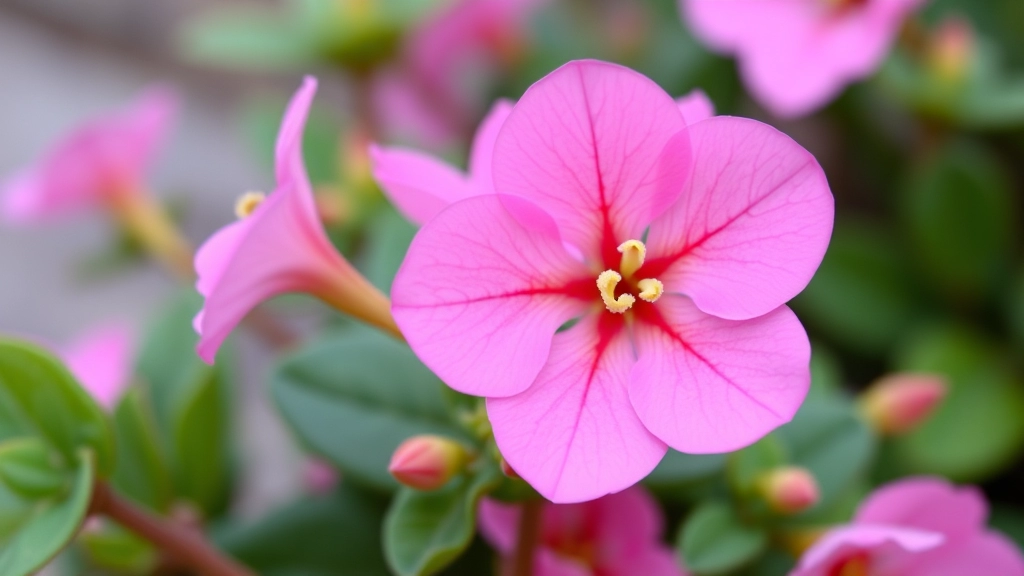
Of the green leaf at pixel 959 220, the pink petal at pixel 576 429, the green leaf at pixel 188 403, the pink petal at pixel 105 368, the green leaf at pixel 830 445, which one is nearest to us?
the pink petal at pixel 576 429

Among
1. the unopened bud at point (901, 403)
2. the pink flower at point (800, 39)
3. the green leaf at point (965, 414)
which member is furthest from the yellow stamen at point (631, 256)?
the green leaf at point (965, 414)

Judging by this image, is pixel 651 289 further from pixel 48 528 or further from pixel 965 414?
pixel 965 414

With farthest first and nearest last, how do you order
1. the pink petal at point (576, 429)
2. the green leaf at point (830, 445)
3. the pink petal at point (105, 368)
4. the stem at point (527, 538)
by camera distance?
1. the pink petal at point (105, 368)
2. the green leaf at point (830, 445)
3. the stem at point (527, 538)
4. the pink petal at point (576, 429)

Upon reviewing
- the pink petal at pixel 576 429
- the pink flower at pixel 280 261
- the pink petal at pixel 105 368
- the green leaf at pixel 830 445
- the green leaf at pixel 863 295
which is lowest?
the green leaf at pixel 863 295

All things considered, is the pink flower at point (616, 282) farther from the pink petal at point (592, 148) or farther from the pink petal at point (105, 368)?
the pink petal at point (105, 368)

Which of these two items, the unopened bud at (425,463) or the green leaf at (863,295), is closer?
the unopened bud at (425,463)

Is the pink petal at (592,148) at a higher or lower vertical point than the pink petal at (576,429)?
higher

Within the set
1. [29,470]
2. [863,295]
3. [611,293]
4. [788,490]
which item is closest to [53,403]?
[29,470]
